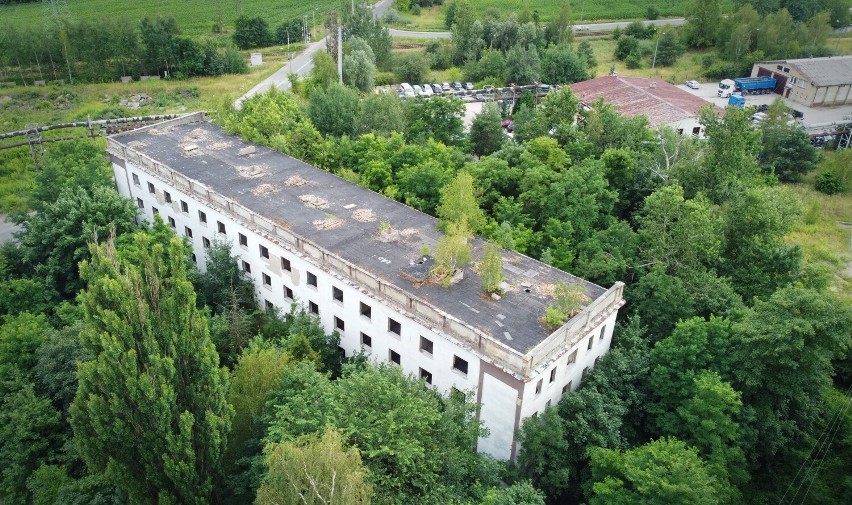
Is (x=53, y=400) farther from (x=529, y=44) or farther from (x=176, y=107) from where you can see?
(x=529, y=44)

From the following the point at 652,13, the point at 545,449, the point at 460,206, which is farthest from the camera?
the point at 652,13

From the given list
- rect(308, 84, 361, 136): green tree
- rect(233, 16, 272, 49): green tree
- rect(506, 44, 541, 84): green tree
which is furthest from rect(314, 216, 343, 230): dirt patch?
rect(233, 16, 272, 49): green tree

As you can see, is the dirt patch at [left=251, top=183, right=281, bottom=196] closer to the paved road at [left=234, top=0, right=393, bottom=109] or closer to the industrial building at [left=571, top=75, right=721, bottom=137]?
the industrial building at [left=571, top=75, right=721, bottom=137]

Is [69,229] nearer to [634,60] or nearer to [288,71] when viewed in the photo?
[288,71]

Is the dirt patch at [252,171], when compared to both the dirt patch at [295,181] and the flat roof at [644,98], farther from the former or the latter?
the flat roof at [644,98]

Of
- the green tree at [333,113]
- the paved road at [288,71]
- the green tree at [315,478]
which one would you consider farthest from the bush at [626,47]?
the green tree at [315,478]

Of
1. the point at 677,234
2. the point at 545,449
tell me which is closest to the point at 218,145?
the point at 677,234
